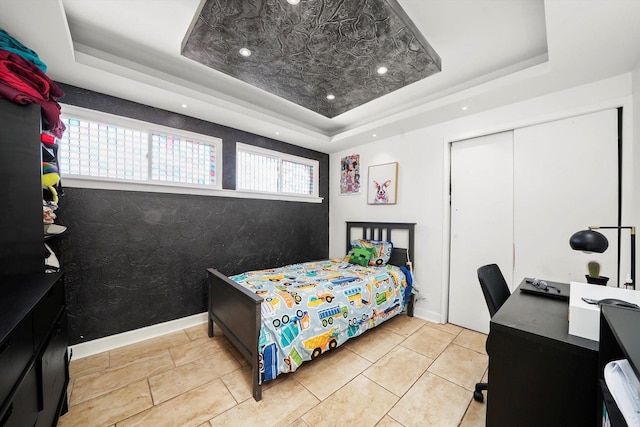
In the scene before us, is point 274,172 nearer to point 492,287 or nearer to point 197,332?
point 197,332

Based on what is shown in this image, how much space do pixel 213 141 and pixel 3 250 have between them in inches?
84.0

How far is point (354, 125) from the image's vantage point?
368 centimetres

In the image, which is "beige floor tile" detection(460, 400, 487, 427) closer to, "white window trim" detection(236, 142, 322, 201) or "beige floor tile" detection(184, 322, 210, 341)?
"beige floor tile" detection(184, 322, 210, 341)

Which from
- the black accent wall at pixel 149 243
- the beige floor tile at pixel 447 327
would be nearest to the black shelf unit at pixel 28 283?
the black accent wall at pixel 149 243

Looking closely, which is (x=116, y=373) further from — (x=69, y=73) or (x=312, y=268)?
(x=69, y=73)

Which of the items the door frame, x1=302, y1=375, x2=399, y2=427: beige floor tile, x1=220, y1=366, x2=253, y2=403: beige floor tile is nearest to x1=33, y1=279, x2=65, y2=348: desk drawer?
x1=220, y1=366, x2=253, y2=403: beige floor tile

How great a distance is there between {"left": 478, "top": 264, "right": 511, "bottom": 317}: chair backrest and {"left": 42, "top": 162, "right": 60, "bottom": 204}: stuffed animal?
294 cm

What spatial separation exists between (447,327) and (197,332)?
113 inches

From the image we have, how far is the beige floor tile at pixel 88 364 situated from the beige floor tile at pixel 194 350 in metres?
0.51

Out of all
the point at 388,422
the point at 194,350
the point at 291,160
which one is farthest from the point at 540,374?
the point at 291,160

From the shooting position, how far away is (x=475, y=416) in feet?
5.29

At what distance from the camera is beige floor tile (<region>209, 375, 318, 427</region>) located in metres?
1.55

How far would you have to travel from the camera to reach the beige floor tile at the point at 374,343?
2340 millimetres

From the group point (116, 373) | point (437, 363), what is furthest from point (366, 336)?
point (116, 373)
